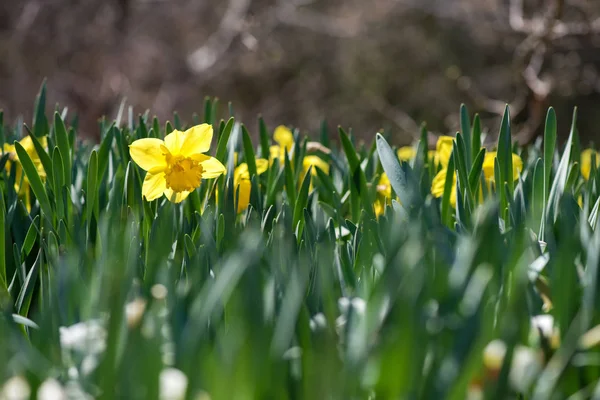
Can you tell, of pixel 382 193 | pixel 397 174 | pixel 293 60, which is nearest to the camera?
pixel 397 174

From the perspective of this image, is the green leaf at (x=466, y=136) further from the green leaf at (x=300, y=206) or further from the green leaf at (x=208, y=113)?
the green leaf at (x=208, y=113)

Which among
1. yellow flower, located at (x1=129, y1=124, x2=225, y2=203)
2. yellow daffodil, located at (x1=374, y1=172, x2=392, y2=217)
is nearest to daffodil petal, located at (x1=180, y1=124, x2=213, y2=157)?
yellow flower, located at (x1=129, y1=124, x2=225, y2=203)

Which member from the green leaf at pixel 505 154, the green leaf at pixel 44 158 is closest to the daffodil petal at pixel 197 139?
the green leaf at pixel 44 158

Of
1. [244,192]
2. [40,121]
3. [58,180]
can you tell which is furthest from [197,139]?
[40,121]

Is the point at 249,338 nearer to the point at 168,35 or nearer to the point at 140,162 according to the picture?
the point at 140,162

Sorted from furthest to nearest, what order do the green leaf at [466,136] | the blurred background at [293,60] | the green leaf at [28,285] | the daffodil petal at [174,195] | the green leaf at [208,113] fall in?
the blurred background at [293,60]
the green leaf at [208,113]
the green leaf at [466,136]
the daffodil petal at [174,195]
the green leaf at [28,285]

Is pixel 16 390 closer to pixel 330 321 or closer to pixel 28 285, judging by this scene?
pixel 330 321

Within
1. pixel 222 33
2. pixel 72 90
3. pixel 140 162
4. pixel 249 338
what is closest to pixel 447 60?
pixel 222 33

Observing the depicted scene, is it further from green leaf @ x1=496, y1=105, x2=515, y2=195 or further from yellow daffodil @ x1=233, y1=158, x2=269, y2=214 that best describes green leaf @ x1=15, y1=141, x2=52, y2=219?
green leaf @ x1=496, y1=105, x2=515, y2=195
